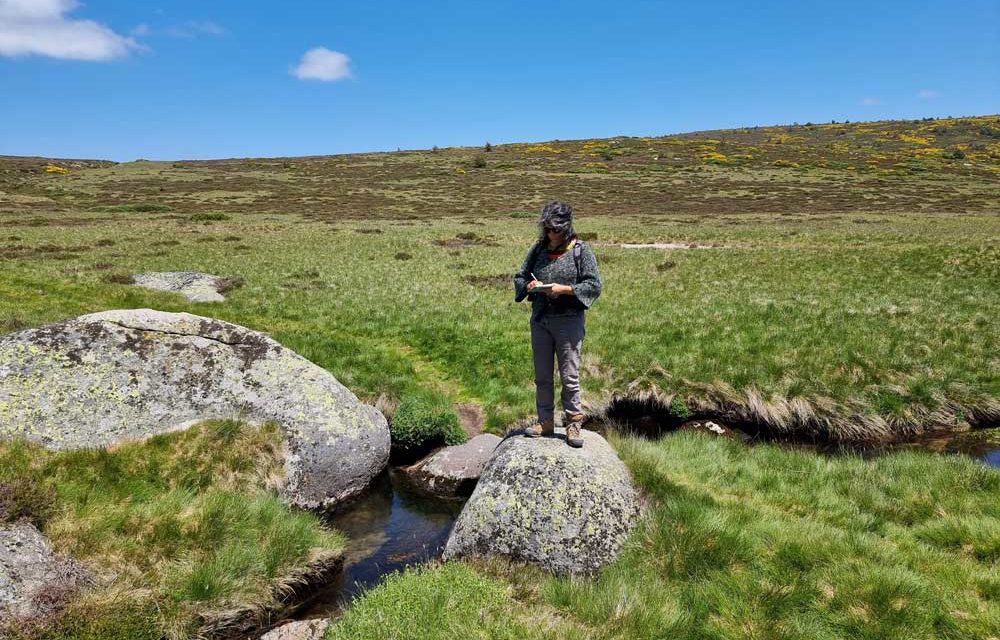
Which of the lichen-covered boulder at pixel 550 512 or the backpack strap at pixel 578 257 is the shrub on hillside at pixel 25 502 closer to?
the lichen-covered boulder at pixel 550 512

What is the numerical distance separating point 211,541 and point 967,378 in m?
17.3

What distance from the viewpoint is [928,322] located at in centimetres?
1833

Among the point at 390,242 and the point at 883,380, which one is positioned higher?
the point at 390,242

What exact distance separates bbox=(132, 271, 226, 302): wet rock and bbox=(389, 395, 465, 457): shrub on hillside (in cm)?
1396

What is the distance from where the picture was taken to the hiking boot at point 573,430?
8.88 m

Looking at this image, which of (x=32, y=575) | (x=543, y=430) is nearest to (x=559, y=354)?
(x=543, y=430)

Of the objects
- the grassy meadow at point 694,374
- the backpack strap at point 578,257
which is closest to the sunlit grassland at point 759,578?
the grassy meadow at point 694,374

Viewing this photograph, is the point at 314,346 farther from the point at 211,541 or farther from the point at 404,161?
the point at 404,161

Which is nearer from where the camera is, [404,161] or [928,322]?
[928,322]

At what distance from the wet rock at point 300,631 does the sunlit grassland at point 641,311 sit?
23.6ft

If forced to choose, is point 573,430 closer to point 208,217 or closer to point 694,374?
point 694,374

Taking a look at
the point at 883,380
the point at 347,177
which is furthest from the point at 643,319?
the point at 347,177

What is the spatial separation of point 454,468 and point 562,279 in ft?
17.2

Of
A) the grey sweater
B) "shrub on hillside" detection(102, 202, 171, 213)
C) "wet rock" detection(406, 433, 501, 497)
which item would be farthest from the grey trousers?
"shrub on hillside" detection(102, 202, 171, 213)
